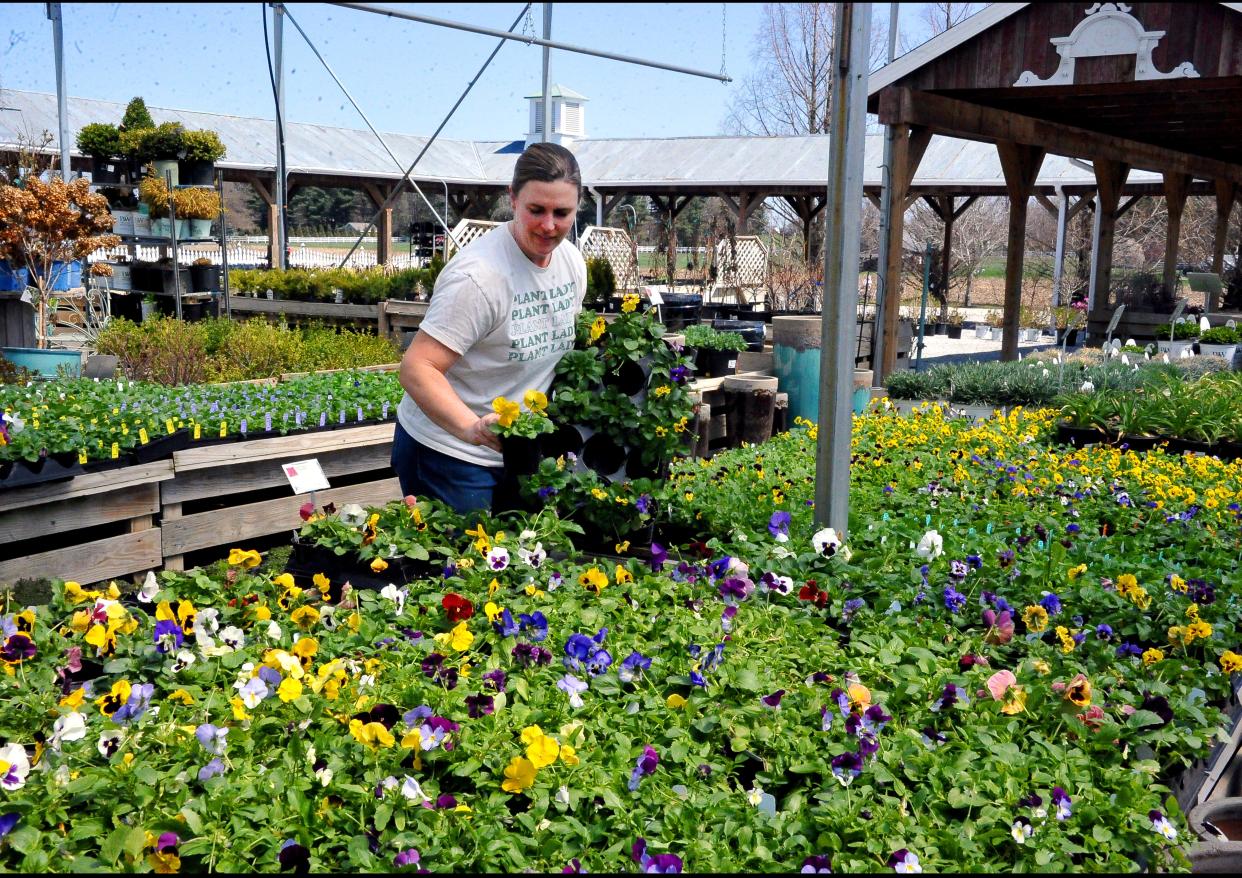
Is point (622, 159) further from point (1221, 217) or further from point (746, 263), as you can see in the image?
point (1221, 217)

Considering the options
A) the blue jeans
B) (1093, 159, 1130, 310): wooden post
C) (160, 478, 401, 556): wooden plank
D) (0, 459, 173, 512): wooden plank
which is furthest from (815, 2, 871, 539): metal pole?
(1093, 159, 1130, 310): wooden post

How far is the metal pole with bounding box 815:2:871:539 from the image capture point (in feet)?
8.66

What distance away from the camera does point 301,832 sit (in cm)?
163

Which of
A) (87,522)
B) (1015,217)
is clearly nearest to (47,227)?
(87,522)

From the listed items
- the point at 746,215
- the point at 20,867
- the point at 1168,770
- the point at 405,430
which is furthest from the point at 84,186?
the point at 746,215

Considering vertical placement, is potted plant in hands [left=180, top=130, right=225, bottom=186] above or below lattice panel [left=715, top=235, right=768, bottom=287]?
above

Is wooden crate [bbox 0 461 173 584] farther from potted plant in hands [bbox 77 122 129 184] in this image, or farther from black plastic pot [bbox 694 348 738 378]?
potted plant in hands [bbox 77 122 129 184]

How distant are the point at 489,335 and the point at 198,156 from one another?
8.87m

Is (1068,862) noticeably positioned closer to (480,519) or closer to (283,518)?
(480,519)

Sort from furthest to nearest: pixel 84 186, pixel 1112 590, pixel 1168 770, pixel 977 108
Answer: pixel 977 108 < pixel 84 186 < pixel 1112 590 < pixel 1168 770

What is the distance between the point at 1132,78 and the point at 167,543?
7.62 m

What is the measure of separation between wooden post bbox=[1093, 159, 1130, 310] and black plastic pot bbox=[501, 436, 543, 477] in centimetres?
1234

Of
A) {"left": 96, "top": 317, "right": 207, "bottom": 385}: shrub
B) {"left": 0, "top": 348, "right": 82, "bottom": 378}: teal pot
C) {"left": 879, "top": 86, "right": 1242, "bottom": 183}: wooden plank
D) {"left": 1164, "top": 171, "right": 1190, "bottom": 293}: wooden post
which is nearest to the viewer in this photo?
{"left": 0, "top": 348, "right": 82, "bottom": 378}: teal pot

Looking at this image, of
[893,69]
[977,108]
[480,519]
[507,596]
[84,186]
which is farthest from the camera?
[977,108]
